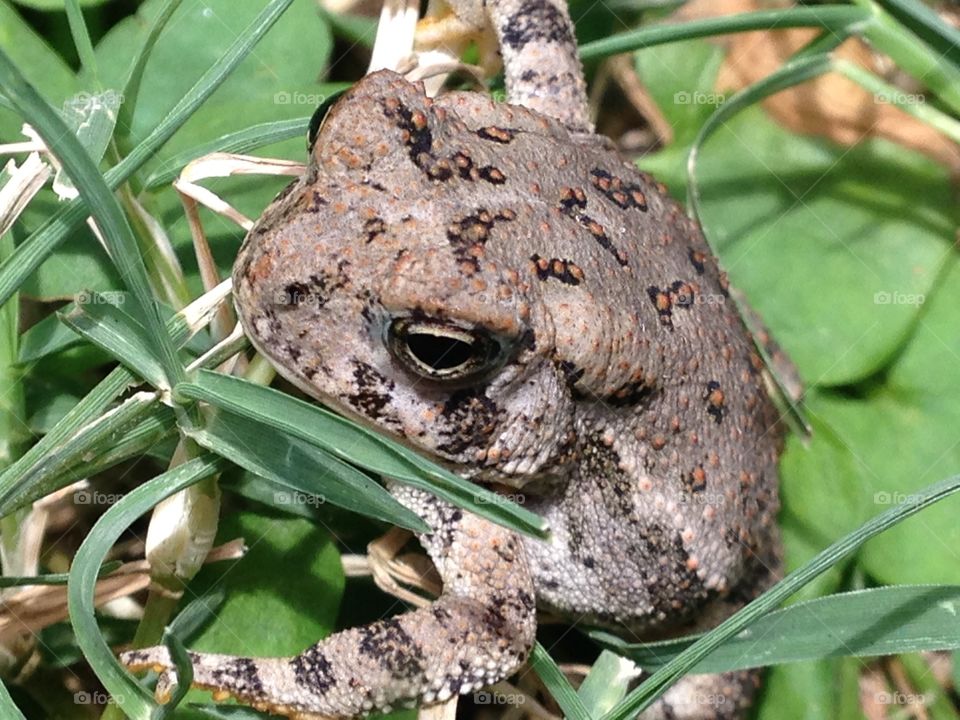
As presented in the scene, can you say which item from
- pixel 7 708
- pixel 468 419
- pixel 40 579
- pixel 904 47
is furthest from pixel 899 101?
pixel 7 708

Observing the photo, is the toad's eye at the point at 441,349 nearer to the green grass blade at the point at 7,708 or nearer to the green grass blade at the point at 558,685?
the green grass blade at the point at 558,685

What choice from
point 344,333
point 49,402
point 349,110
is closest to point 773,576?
point 344,333

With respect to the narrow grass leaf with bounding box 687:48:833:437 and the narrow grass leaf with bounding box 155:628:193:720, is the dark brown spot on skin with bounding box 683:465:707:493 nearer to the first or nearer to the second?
the narrow grass leaf with bounding box 687:48:833:437

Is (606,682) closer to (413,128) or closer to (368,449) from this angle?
(368,449)

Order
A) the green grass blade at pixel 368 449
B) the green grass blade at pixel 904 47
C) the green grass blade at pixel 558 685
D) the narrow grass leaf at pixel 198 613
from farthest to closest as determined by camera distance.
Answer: the green grass blade at pixel 904 47 < the green grass blade at pixel 558 685 < the narrow grass leaf at pixel 198 613 < the green grass blade at pixel 368 449

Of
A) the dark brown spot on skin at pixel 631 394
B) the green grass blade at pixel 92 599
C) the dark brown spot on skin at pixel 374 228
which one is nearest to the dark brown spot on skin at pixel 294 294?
the dark brown spot on skin at pixel 374 228

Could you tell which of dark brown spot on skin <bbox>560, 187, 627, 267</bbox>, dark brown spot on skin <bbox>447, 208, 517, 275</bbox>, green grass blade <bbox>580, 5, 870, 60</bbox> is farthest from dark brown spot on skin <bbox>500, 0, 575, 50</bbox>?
dark brown spot on skin <bbox>447, 208, 517, 275</bbox>

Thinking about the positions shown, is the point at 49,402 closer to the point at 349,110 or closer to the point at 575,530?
the point at 349,110

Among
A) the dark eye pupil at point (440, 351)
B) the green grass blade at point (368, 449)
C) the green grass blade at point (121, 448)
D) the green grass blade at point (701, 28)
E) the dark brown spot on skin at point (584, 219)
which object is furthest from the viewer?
the green grass blade at point (701, 28)
